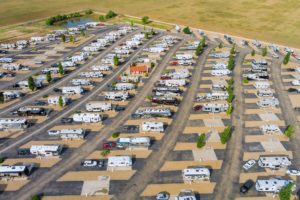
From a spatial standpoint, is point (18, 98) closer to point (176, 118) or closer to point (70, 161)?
→ point (70, 161)

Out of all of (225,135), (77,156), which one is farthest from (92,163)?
(225,135)

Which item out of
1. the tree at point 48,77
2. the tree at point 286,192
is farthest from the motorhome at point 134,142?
the tree at point 48,77

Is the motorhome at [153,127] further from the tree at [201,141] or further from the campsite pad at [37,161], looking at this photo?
the campsite pad at [37,161]

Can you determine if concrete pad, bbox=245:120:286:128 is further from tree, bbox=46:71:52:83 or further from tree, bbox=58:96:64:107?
tree, bbox=46:71:52:83

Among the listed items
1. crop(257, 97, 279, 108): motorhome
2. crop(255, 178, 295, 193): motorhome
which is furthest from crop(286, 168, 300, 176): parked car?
crop(257, 97, 279, 108): motorhome

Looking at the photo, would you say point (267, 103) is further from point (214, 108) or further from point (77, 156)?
point (77, 156)
